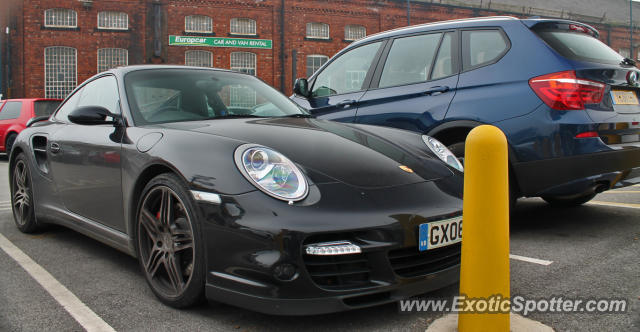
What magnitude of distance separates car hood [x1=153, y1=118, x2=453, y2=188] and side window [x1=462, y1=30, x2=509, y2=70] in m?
1.26

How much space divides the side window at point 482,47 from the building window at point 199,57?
2419 cm

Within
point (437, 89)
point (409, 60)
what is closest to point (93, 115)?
point (437, 89)

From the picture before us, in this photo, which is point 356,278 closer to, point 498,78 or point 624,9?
point 498,78

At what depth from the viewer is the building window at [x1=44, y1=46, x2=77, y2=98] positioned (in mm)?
25109

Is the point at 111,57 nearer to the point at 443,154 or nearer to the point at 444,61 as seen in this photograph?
the point at 444,61

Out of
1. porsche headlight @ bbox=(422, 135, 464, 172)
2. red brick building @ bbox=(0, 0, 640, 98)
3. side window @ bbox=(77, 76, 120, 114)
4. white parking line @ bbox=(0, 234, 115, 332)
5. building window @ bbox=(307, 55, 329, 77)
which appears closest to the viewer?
white parking line @ bbox=(0, 234, 115, 332)

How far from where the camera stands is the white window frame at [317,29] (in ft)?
97.7

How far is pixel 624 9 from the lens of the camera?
44.4 metres

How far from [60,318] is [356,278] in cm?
141

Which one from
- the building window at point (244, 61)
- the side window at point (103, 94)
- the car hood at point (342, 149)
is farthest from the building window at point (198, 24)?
the car hood at point (342, 149)

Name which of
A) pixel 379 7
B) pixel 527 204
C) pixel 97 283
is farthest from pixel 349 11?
pixel 97 283

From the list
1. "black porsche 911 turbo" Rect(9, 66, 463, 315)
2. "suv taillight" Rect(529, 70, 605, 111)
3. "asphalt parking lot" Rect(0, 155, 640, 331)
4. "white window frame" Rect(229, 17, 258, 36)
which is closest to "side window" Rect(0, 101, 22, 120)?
"asphalt parking lot" Rect(0, 155, 640, 331)

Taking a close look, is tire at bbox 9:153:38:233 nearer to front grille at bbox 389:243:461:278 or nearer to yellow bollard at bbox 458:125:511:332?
front grille at bbox 389:243:461:278

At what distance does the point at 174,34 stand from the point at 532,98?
83.7ft
